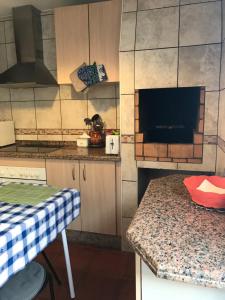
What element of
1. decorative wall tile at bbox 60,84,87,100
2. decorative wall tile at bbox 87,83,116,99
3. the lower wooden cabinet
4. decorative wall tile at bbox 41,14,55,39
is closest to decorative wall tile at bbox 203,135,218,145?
the lower wooden cabinet

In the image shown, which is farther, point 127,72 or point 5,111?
point 5,111

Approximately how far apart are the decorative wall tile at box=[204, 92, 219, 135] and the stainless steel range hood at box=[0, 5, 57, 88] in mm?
1513

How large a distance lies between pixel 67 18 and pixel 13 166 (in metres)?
1.45

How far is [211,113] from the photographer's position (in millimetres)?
1810

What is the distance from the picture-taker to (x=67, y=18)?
2.29 m

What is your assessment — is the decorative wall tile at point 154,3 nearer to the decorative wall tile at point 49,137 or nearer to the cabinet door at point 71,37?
the cabinet door at point 71,37

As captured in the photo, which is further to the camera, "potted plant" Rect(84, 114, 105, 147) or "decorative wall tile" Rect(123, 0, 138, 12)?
"potted plant" Rect(84, 114, 105, 147)

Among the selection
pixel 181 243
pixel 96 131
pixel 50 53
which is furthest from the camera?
pixel 50 53

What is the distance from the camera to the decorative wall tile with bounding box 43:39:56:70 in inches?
105

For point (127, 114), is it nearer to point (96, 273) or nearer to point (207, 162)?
point (207, 162)

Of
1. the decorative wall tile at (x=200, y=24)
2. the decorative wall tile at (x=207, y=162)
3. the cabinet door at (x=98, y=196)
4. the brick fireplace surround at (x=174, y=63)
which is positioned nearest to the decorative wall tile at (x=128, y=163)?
the brick fireplace surround at (x=174, y=63)

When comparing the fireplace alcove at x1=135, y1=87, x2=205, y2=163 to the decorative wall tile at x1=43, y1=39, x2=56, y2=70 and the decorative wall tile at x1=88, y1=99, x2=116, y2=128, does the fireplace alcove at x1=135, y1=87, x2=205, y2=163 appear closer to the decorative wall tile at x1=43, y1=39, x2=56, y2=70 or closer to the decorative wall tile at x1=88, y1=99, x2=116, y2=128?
the decorative wall tile at x1=88, y1=99, x2=116, y2=128

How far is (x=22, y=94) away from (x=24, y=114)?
0.23m

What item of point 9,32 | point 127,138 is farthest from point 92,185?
point 9,32
